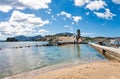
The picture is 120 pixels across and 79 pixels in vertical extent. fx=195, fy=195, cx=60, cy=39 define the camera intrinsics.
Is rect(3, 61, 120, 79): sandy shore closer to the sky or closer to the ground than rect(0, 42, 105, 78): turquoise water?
closer to the sky

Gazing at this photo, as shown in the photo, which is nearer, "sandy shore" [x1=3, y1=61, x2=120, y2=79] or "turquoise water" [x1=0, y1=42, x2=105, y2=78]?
"sandy shore" [x1=3, y1=61, x2=120, y2=79]

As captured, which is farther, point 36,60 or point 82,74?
point 36,60

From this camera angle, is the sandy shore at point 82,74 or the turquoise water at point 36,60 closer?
the sandy shore at point 82,74

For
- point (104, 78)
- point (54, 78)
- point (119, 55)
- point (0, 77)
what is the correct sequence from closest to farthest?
point (104, 78)
point (54, 78)
point (0, 77)
point (119, 55)

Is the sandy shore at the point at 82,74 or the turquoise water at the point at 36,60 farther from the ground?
the sandy shore at the point at 82,74

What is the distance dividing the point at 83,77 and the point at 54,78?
7.54ft

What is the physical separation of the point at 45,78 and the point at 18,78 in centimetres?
316

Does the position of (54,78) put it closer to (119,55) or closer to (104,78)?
(104,78)

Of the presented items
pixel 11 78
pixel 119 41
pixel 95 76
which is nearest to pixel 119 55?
pixel 95 76

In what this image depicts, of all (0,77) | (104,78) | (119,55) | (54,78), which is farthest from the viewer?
(119,55)

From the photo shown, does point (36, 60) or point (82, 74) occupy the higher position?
point (82, 74)

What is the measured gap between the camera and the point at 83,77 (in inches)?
586

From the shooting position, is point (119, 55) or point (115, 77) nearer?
point (115, 77)

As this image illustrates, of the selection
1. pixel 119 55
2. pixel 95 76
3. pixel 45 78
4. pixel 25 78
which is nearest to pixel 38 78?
pixel 45 78
